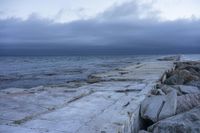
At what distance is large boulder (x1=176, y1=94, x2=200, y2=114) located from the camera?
5016 mm

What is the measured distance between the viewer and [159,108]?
16.1ft

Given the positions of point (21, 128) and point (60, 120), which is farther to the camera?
point (60, 120)

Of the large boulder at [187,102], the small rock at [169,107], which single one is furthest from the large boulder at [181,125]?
the large boulder at [187,102]

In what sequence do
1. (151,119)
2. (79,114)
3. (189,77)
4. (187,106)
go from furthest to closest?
(189,77), (187,106), (151,119), (79,114)

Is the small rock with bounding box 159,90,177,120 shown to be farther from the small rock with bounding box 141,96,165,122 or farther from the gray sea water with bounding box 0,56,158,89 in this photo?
the gray sea water with bounding box 0,56,158,89

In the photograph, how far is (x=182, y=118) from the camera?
4113mm

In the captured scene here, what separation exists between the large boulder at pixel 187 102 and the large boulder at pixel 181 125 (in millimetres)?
776

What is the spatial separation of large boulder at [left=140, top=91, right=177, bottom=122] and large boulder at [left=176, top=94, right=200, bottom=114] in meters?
0.18

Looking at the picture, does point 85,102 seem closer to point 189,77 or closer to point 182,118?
point 182,118

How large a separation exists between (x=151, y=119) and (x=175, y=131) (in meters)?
0.92

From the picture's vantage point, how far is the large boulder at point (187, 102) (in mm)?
5016

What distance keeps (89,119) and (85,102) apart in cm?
128

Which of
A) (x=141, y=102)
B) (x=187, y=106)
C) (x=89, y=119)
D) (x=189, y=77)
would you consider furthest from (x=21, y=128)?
(x=189, y=77)

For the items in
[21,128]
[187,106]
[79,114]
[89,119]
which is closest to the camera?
[21,128]
